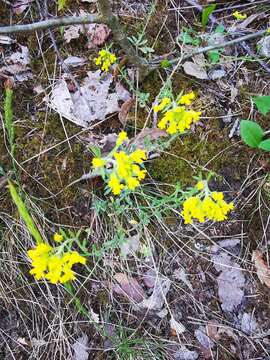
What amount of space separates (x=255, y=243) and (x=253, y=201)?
205mm

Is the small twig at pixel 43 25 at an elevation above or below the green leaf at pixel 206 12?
above

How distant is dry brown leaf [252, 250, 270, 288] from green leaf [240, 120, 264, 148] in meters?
0.55

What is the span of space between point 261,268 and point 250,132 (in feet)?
2.15

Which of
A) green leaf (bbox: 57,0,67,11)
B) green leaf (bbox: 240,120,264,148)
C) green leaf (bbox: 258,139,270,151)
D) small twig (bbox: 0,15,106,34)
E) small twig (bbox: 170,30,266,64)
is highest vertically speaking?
small twig (bbox: 0,15,106,34)

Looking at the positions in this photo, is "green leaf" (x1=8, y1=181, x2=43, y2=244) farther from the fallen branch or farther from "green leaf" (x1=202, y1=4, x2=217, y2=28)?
"green leaf" (x1=202, y1=4, x2=217, y2=28)

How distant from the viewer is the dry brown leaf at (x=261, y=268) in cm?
214

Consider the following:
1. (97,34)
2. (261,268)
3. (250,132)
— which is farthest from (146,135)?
(261,268)

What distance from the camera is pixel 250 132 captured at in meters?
2.14

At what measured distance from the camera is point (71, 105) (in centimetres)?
227

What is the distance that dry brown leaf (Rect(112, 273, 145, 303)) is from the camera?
2154mm

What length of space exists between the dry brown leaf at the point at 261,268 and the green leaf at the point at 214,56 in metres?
1.00

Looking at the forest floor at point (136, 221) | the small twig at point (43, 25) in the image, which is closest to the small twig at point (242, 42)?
the forest floor at point (136, 221)

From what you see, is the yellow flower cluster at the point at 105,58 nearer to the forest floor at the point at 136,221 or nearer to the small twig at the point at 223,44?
the forest floor at the point at 136,221

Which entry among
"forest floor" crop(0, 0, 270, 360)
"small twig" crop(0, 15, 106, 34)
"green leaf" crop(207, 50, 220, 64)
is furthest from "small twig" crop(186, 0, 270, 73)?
"small twig" crop(0, 15, 106, 34)
